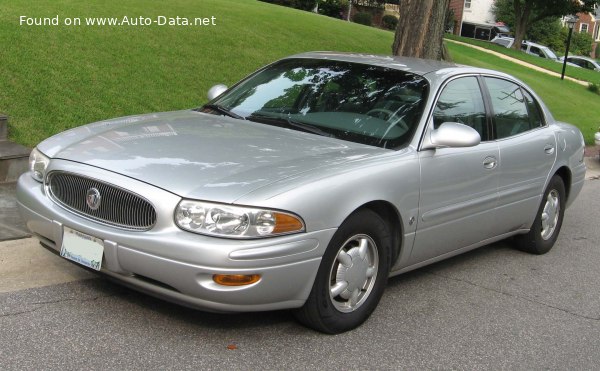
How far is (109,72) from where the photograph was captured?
1012 cm

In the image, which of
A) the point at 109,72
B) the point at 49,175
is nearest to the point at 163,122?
the point at 49,175

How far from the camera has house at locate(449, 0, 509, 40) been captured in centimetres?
6350

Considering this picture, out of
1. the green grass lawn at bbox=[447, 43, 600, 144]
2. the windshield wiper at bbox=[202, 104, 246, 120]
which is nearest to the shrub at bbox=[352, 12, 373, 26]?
the green grass lawn at bbox=[447, 43, 600, 144]

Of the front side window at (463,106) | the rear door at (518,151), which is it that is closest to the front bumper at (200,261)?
the front side window at (463,106)

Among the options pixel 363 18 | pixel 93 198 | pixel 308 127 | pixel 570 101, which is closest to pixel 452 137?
pixel 308 127

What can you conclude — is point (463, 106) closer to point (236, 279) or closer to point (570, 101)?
point (236, 279)

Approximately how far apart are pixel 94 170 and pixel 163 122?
1.00 m

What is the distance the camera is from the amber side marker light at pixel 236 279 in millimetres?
3512

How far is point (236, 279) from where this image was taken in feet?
11.6

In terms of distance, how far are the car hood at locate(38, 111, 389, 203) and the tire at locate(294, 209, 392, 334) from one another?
1.30 ft

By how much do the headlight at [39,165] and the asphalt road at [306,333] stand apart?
2.27ft

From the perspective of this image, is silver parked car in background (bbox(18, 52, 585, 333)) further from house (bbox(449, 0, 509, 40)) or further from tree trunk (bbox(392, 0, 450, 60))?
house (bbox(449, 0, 509, 40))

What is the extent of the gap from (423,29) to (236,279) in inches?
273

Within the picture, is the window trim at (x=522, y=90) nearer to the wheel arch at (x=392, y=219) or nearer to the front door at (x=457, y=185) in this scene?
the front door at (x=457, y=185)
